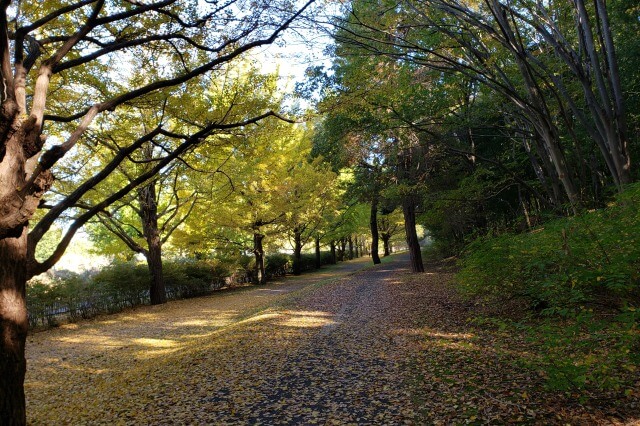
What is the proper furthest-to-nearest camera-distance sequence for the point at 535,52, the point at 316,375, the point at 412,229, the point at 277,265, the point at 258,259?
the point at 277,265 < the point at 258,259 < the point at 412,229 < the point at 535,52 < the point at 316,375

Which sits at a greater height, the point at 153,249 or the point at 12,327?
the point at 153,249

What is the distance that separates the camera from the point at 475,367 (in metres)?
5.03

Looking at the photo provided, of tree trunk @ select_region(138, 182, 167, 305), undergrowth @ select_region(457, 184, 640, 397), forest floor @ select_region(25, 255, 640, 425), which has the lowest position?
forest floor @ select_region(25, 255, 640, 425)

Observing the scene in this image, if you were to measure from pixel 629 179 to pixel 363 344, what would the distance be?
5.03m

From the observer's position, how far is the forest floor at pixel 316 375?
4.02m

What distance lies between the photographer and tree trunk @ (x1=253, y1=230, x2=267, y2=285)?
2166cm

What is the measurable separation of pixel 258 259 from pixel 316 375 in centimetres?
1748

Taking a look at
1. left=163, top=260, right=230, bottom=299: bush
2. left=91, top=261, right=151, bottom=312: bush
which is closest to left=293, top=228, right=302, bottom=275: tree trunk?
left=163, top=260, right=230, bottom=299: bush

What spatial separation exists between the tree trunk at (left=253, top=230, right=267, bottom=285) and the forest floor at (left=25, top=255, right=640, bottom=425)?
11.2 metres

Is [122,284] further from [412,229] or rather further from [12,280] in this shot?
[12,280]

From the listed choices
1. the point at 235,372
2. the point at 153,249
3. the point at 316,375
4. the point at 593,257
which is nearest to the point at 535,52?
the point at 593,257

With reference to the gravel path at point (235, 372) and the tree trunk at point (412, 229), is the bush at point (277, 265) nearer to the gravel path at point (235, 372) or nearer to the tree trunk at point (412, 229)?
the tree trunk at point (412, 229)

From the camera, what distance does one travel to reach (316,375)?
5422mm

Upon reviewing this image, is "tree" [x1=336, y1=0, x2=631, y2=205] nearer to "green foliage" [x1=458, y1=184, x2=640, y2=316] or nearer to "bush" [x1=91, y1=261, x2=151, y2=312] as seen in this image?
"green foliage" [x1=458, y1=184, x2=640, y2=316]
